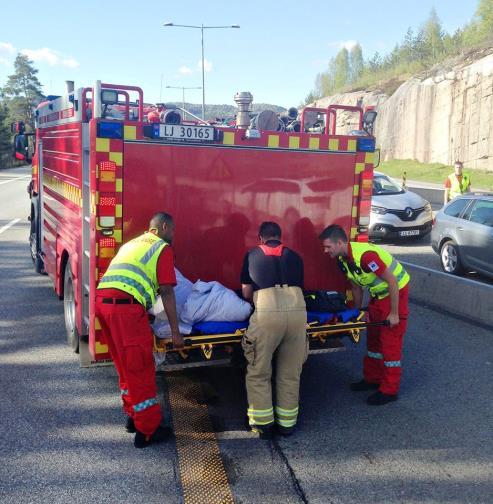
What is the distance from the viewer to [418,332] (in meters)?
7.34

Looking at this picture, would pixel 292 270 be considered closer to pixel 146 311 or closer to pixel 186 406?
pixel 146 311

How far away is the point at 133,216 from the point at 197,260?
0.73 meters

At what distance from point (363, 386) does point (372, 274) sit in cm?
111

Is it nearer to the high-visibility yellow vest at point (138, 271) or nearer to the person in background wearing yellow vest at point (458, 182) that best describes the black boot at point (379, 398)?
the high-visibility yellow vest at point (138, 271)

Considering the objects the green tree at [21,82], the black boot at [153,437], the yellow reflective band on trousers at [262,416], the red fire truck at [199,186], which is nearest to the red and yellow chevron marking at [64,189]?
the red fire truck at [199,186]

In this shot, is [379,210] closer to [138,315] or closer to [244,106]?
[244,106]

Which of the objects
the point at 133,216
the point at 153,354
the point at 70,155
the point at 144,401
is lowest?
the point at 144,401

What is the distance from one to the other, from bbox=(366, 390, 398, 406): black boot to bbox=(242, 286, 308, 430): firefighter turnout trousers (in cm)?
94

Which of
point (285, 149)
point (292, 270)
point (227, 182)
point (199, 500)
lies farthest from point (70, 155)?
point (199, 500)

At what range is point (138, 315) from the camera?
4270 millimetres

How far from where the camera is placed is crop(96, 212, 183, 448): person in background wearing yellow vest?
13.9ft

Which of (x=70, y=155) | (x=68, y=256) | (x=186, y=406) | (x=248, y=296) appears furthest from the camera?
(x=68, y=256)

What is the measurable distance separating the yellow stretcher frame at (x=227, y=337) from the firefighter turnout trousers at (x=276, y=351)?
17 centimetres

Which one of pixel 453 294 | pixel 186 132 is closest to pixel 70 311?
pixel 186 132
